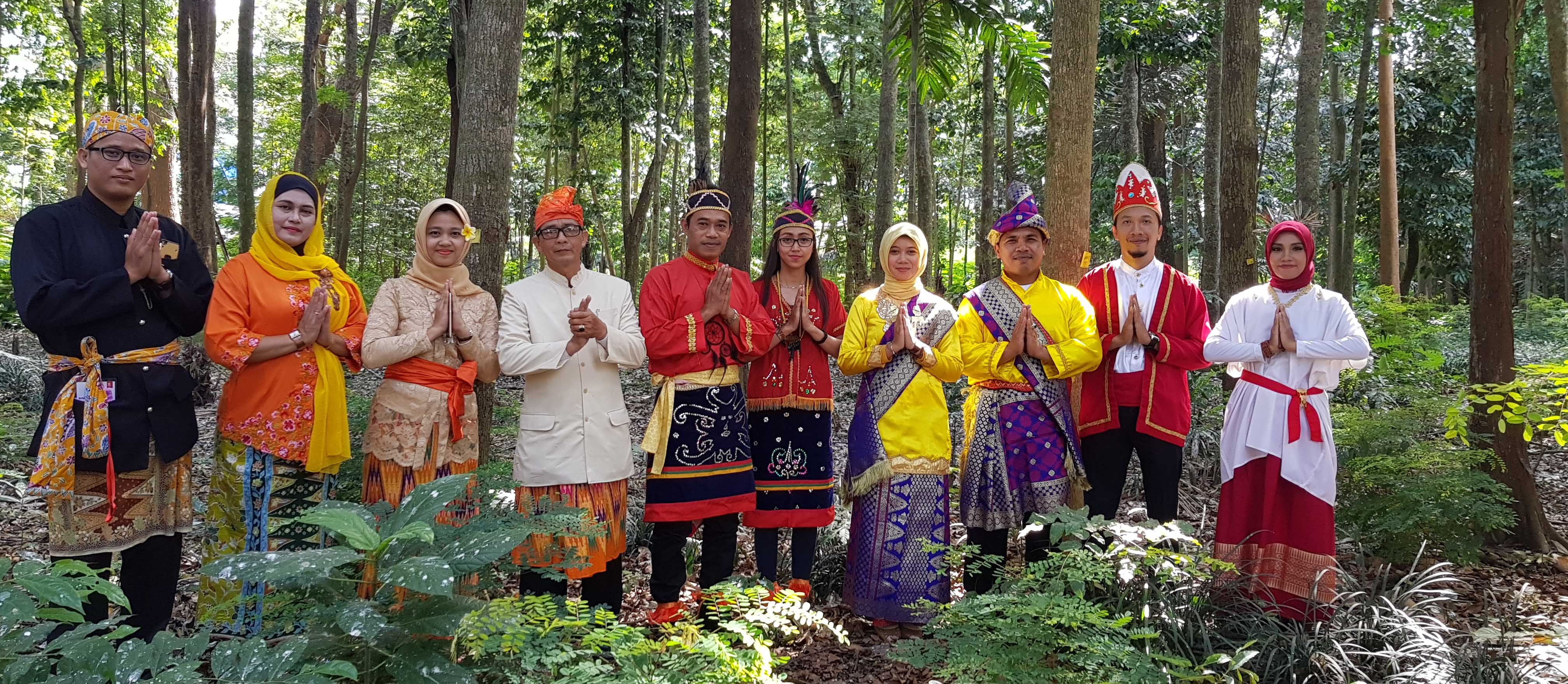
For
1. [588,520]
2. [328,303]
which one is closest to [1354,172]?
[588,520]

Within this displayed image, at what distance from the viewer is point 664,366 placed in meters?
3.85

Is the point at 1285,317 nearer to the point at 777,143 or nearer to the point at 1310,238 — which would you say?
the point at 1310,238

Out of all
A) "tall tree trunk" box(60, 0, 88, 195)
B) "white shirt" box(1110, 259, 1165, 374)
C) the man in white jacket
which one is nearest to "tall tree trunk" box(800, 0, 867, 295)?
"tall tree trunk" box(60, 0, 88, 195)

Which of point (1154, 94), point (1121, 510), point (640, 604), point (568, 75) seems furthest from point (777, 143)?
point (640, 604)

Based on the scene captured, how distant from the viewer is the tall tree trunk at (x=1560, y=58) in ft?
17.2

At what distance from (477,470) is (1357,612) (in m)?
3.76

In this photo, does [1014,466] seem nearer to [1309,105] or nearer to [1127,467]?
[1127,467]

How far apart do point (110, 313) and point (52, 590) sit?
1371mm

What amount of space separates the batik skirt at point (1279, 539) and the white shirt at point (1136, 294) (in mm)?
667

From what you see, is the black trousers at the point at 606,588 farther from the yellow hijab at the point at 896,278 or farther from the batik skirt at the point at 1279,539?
the batik skirt at the point at 1279,539

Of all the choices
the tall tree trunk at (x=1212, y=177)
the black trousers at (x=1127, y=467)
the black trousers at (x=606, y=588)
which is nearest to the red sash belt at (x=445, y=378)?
the black trousers at (x=606, y=588)

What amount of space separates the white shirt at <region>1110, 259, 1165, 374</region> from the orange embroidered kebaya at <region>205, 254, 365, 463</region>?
351 cm

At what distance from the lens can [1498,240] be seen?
4.99m

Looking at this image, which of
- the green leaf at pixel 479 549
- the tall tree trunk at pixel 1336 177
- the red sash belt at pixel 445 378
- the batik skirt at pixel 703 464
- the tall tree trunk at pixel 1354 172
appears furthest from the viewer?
the tall tree trunk at pixel 1336 177
